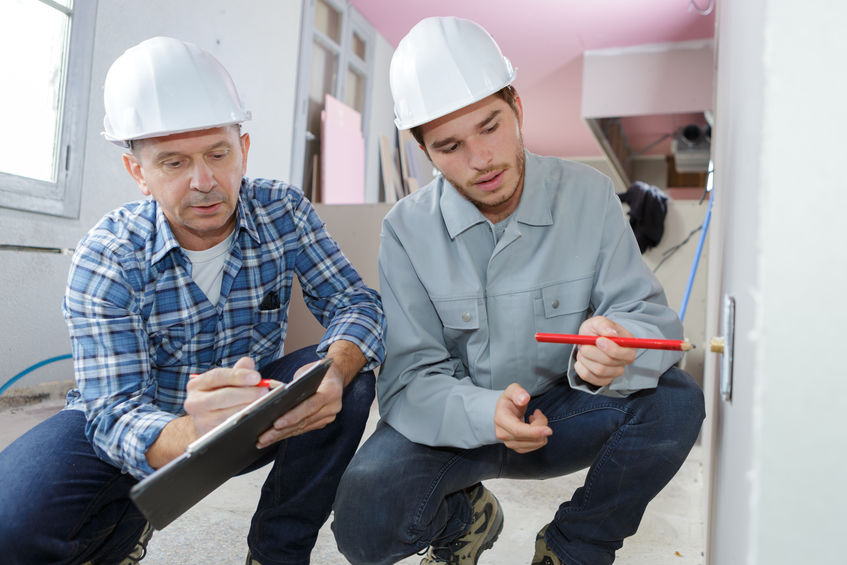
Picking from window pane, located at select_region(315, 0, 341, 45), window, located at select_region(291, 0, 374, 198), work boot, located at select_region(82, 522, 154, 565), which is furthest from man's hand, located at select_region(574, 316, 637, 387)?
window pane, located at select_region(315, 0, 341, 45)

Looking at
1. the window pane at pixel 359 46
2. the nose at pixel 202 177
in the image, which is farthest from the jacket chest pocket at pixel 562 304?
the window pane at pixel 359 46

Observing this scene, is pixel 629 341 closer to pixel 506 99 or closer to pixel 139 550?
pixel 506 99

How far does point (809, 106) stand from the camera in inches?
16.7

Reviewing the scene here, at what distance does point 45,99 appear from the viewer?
2934mm

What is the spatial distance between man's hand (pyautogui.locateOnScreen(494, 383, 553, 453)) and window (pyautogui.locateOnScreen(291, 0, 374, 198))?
393 centimetres

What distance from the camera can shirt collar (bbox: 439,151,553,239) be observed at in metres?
→ 1.38

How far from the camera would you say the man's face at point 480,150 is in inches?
52.6

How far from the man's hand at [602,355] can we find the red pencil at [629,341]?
17 millimetres

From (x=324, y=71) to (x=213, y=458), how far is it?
15.9 ft

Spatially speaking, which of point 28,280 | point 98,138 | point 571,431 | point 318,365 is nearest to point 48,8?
point 98,138

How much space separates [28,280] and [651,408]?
107 inches

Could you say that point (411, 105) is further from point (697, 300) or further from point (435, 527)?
point (697, 300)

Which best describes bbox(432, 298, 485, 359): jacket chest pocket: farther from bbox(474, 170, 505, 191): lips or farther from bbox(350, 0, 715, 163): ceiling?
bbox(350, 0, 715, 163): ceiling

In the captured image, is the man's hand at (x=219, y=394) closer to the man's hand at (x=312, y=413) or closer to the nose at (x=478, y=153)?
the man's hand at (x=312, y=413)
